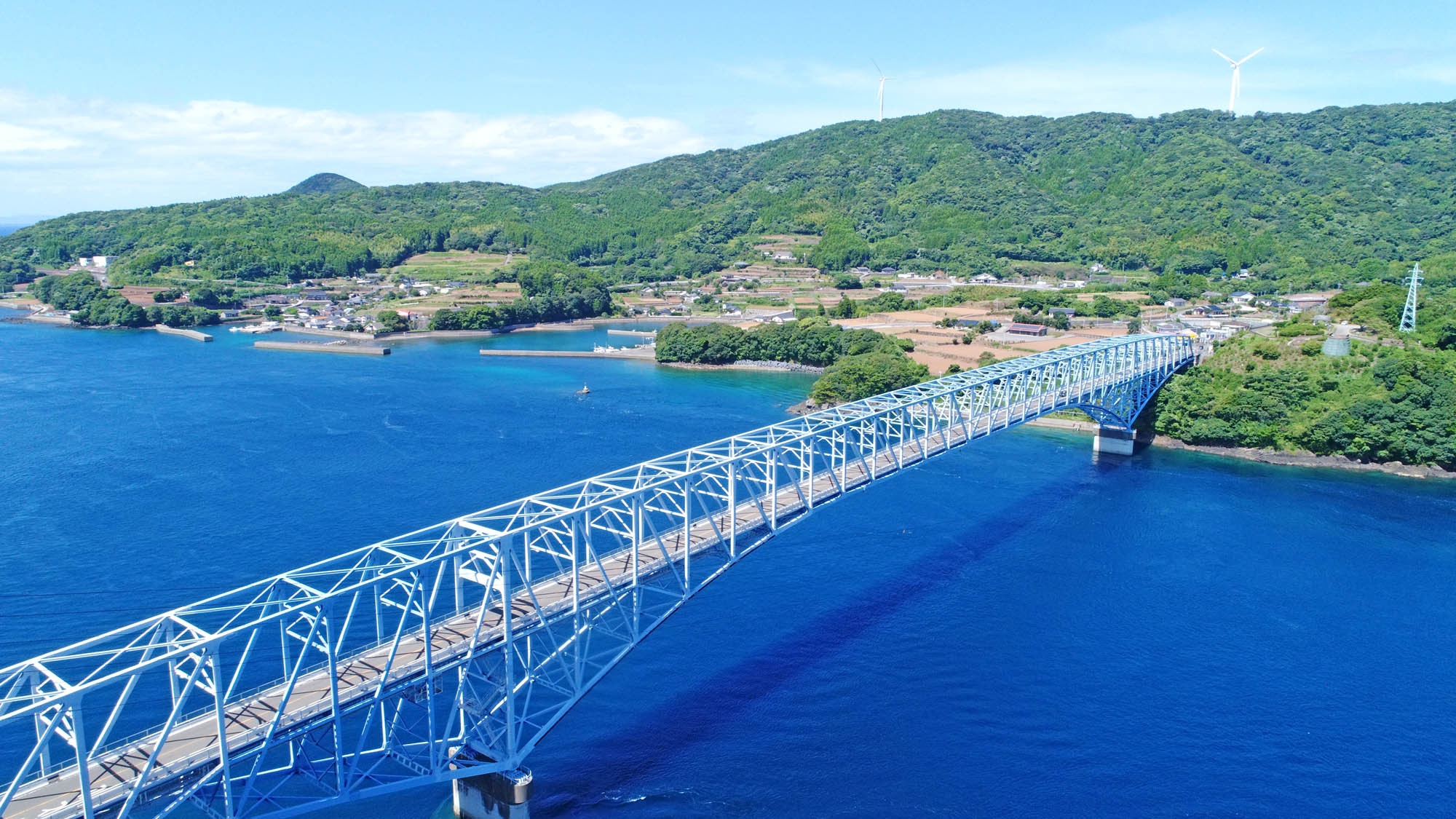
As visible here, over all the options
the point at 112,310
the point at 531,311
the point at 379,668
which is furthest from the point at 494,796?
the point at 112,310

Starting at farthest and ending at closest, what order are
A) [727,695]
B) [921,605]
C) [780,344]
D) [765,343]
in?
[765,343] → [780,344] → [921,605] → [727,695]

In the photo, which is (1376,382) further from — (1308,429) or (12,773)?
(12,773)

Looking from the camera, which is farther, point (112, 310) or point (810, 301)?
point (810, 301)

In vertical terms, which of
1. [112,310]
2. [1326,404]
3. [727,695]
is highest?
[112,310]

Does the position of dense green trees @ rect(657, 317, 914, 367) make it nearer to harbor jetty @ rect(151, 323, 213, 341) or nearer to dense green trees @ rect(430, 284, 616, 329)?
dense green trees @ rect(430, 284, 616, 329)

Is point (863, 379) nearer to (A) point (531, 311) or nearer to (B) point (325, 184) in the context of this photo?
(A) point (531, 311)

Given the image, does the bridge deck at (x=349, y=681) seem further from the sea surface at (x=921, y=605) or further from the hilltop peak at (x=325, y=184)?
the hilltop peak at (x=325, y=184)

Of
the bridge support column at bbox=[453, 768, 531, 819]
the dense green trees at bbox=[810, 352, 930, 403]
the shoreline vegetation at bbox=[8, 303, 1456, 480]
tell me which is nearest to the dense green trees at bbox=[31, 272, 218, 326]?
the shoreline vegetation at bbox=[8, 303, 1456, 480]

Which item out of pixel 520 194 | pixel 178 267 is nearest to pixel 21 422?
→ pixel 178 267
